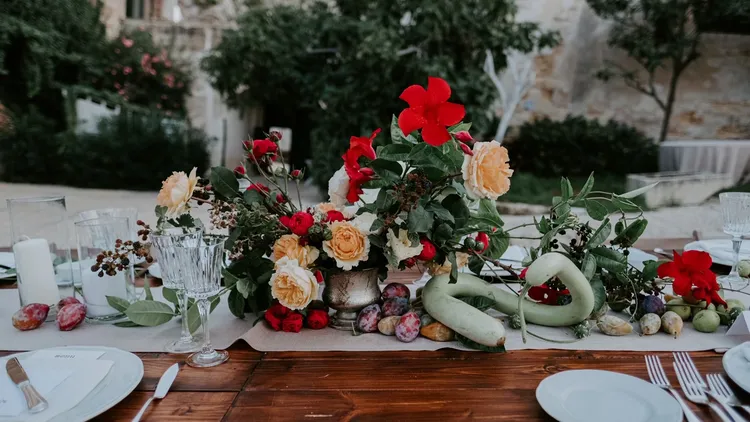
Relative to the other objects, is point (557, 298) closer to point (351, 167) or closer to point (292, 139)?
point (351, 167)

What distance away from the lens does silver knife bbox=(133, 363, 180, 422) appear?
0.69 metres

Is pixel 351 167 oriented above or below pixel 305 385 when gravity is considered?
above

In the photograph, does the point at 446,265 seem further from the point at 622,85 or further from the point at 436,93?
the point at 622,85

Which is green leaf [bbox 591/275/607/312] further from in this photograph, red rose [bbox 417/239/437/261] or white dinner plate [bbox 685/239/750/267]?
white dinner plate [bbox 685/239/750/267]

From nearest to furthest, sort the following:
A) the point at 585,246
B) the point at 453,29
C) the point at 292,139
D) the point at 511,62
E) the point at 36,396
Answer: the point at 36,396 < the point at 585,246 < the point at 453,29 < the point at 511,62 < the point at 292,139

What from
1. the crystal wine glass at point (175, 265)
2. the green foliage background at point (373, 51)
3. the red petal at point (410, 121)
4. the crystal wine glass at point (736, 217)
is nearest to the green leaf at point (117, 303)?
the crystal wine glass at point (175, 265)

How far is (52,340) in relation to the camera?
92 centimetres

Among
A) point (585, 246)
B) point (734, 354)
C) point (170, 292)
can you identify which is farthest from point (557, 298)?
point (170, 292)

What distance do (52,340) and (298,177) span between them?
19.6 inches

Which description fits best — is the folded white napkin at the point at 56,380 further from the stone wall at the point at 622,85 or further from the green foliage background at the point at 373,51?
the stone wall at the point at 622,85

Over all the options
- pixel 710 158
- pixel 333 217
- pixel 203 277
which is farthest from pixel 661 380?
pixel 710 158

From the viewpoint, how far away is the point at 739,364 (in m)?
0.76

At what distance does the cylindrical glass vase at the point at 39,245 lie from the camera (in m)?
1.03

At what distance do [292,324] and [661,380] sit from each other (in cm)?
57
